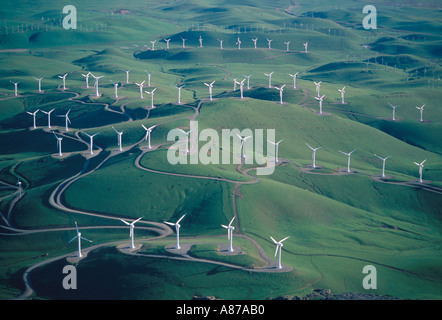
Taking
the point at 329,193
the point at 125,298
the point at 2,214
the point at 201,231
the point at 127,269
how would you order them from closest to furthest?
the point at 125,298 < the point at 127,269 < the point at 201,231 < the point at 2,214 < the point at 329,193

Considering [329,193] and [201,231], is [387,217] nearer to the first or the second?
[329,193]

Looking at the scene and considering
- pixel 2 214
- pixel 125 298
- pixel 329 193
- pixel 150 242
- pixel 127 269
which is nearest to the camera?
pixel 125 298

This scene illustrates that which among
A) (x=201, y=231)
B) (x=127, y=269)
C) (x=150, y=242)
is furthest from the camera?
(x=201, y=231)

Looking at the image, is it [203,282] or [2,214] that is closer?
[203,282]

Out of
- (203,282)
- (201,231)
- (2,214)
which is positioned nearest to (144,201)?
(201,231)

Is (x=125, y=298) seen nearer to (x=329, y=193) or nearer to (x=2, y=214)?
(x=2, y=214)

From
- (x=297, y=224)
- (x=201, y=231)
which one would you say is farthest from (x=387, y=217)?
(x=201, y=231)

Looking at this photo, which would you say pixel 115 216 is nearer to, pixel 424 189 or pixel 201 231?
pixel 201 231

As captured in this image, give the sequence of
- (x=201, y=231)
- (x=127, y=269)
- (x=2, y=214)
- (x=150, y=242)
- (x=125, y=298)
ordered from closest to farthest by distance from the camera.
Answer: (x=125, y=298) → (x=127, y=269) → (x=150, y=242) → (x=201, y=231) → (x=2, y=214)

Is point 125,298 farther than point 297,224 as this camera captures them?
No
